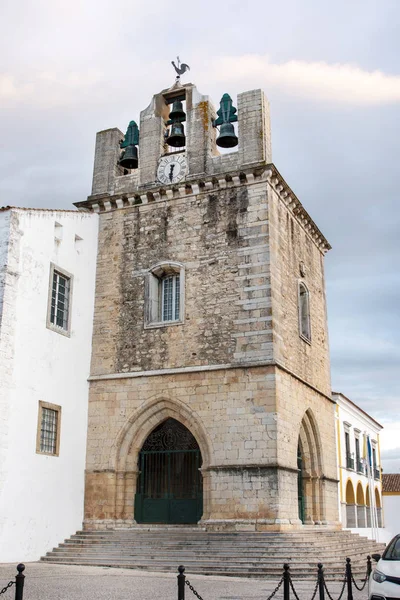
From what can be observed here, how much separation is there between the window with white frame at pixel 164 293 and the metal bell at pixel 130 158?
3766 mm

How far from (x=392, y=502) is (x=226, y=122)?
30105 millimetres

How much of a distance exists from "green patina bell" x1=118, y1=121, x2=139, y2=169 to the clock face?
45.5 inches

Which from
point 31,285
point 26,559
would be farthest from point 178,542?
point 31,285

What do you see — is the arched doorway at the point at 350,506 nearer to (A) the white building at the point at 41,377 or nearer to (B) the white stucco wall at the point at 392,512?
(B) the white stucco wall at the point at 392,512

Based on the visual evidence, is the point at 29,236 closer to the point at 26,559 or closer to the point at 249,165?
the point at 249,165

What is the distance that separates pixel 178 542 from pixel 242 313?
18.1ft

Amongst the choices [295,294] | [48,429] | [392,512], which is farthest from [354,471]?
[48,429]

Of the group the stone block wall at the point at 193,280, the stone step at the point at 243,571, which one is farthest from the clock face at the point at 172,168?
the stone step at the point at 243,571

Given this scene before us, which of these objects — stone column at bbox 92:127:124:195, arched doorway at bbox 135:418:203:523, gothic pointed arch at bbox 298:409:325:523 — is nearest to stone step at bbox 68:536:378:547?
arched doorway at bbox 135:418:203:523

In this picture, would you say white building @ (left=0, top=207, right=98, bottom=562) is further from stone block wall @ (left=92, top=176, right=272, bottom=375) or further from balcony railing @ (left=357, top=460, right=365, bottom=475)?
balcony railing @ (left=357, top=460, right=365, bottom=475)

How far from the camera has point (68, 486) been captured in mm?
16453

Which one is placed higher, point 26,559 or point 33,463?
point 33,463

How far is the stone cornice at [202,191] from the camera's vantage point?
58.2 ft

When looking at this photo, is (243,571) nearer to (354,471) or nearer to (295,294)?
(295,294)
